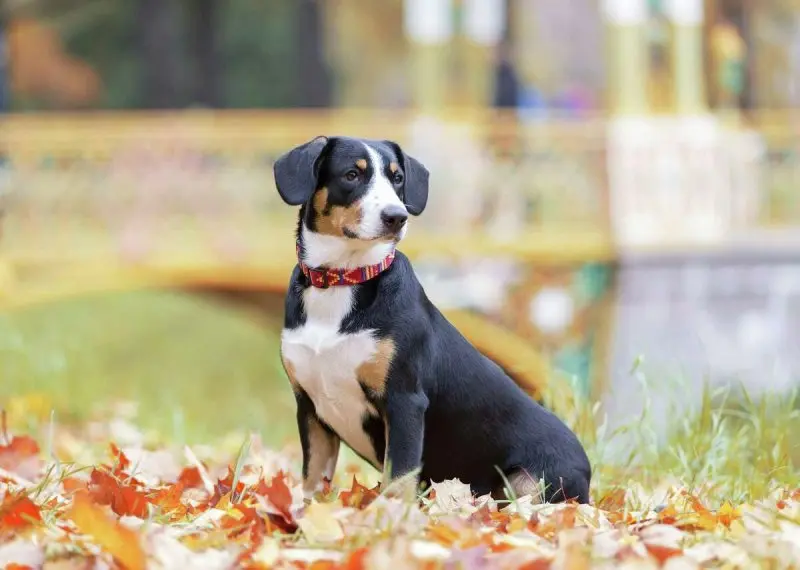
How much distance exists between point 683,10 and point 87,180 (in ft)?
18.7

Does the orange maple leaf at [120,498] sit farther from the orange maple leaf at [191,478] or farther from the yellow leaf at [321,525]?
the orange maple leaf at [191,478]

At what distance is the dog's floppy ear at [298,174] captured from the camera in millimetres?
3297

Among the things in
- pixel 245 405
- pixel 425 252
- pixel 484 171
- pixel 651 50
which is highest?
pixel 651 50

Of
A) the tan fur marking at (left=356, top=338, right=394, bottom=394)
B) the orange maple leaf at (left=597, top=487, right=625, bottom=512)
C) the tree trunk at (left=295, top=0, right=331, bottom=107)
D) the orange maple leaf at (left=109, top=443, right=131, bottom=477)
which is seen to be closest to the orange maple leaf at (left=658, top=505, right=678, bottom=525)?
the orange maple leaf at (left=597, top=487, right=625, bottom=512)

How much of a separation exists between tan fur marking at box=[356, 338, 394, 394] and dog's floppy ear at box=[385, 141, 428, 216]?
0.42m

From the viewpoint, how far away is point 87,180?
1082 cm

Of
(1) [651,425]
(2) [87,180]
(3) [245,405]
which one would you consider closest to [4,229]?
(2) [87,180]

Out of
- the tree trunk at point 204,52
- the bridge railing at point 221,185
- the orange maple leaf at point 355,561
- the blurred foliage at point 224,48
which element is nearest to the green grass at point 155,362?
the bridge railing at point 221,185

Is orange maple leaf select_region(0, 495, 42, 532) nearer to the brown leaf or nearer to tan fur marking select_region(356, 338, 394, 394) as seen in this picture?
tan fur marking select_region(356, 338, 394, 394)

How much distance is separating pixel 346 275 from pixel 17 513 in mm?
1013

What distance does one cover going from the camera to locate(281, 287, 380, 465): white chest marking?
3.24m

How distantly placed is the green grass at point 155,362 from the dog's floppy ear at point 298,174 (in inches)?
132

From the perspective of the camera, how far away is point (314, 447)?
350 centimetres

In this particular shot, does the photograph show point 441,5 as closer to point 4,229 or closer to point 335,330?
point 4,229
